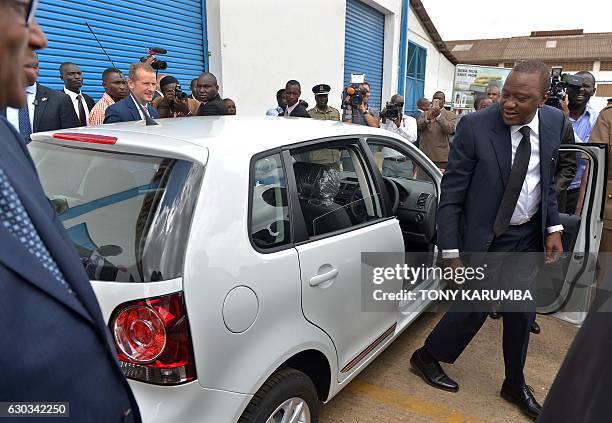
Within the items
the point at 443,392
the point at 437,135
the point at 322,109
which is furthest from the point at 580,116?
the point at 322,109

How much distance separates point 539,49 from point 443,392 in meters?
45.4

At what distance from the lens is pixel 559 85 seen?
17.5 ft

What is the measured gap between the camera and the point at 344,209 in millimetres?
2416

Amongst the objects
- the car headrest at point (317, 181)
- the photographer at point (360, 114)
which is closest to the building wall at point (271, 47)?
the photographer at point (360, 114)

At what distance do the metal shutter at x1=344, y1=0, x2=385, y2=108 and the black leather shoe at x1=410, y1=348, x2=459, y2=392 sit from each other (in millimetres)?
10935

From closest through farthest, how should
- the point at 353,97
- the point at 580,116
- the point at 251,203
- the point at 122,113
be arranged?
the point at 251,203, the point at 122,113, the point at 580,116, the point at 353,97

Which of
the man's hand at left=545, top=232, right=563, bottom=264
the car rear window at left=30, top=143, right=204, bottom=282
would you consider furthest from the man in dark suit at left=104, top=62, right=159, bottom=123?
the man's hand at left=545, top=232, right=563, bottom=264

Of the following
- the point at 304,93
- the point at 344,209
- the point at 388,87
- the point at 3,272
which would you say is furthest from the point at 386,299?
the point at 388,87

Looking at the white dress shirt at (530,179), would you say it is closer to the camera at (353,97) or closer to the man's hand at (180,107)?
the man's hand at (180,107)

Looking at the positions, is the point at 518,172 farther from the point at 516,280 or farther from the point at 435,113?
the point at 435,113

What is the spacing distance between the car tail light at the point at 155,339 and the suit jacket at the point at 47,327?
49cm

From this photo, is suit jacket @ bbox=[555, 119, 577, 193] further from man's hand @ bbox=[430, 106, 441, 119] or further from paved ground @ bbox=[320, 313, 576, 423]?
man's hand @ bbox=[430, 106, 441, 119]

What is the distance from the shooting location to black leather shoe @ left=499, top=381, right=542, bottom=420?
2.58m

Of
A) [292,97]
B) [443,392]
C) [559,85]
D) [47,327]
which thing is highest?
[559,85]
